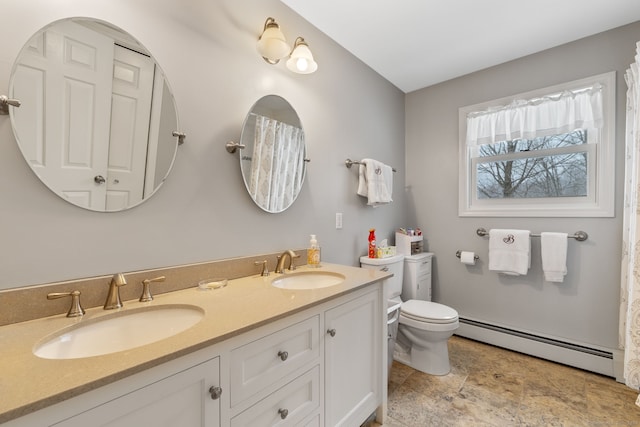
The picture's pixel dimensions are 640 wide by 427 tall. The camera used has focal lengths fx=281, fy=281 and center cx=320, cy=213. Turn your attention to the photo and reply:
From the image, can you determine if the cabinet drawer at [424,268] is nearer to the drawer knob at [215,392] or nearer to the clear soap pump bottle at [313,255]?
the clear soap pump bottle at [313,255]

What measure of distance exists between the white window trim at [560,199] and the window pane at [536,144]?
0.44 ft

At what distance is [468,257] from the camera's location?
2.45 metres

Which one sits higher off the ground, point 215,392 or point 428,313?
point 215,392

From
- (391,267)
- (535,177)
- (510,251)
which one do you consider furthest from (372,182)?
(535,177)

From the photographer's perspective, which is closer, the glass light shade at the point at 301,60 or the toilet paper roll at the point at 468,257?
the glass light shade at the point at 301,60

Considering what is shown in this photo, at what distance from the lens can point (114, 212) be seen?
1.04 m

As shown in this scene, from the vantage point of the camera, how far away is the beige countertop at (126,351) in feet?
1.70

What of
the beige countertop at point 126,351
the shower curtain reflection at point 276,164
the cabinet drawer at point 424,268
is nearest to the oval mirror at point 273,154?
the shower curtain reflection at point 276,164

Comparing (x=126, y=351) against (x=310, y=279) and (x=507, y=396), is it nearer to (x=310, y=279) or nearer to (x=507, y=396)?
(x=310, y=279)

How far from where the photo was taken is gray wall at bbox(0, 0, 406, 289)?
88 cm

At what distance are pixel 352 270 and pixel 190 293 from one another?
84 cm

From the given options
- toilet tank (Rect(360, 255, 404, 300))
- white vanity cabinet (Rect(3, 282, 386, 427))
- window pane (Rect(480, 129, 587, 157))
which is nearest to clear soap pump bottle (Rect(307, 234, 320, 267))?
white vanity cabinet (Rect(3, 282, 386, 427))

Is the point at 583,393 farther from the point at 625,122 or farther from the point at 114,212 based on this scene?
the point at 114,212

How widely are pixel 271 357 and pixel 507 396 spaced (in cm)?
166
